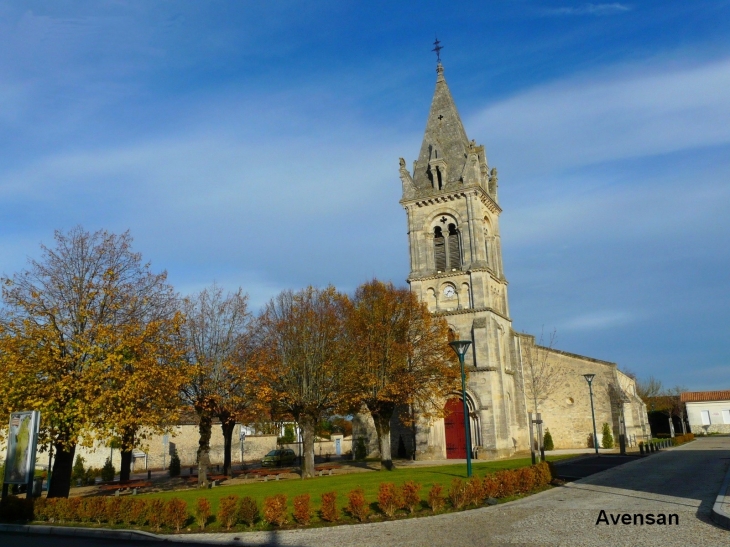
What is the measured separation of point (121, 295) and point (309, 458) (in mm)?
12148

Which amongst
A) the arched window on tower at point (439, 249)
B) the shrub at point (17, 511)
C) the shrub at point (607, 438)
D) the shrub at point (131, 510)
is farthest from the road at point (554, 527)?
the shrub at point (607, 438)

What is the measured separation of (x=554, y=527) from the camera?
41.1 ft

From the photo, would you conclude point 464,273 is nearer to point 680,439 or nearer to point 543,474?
point 543,474

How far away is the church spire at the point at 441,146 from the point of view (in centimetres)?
4303

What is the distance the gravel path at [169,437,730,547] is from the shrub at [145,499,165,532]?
127 centimetres

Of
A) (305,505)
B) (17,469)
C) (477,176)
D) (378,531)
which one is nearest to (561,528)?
(378,531)

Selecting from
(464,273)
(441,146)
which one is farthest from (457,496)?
(441,146)

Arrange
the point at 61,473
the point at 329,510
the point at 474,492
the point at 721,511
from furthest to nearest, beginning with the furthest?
the point at 61,473, the point at 474,492, the point at 329,510, the point at 721,511

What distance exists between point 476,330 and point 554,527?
86.7ft

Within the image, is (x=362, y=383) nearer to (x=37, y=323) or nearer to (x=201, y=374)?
(x=201, y=374)

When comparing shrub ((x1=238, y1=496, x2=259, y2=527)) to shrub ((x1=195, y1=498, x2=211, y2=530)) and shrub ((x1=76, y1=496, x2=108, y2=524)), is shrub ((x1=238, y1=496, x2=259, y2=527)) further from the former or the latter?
shrub ((x1=76, y1=496, x2=108, y2=524))

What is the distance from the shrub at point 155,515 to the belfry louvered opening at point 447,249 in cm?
2871

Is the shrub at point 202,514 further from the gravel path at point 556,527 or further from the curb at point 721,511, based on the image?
the curb at point 721,511

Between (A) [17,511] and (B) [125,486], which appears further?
(B) [125,486]
